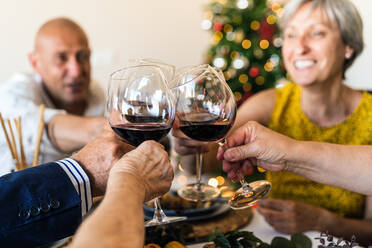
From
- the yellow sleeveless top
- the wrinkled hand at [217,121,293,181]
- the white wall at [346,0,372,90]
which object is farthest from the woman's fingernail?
the white wall at [346,0,372,90]

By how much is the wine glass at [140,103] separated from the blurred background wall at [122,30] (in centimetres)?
261

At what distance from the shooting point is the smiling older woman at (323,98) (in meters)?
1.56

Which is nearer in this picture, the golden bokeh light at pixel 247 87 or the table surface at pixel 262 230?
the table surface at pixel 262 230

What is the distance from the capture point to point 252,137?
42.1 inches

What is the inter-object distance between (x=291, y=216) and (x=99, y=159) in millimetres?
641

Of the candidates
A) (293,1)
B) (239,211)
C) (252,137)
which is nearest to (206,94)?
(252,137)

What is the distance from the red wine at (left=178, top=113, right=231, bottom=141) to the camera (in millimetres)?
915

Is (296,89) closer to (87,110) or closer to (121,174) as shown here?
(87,110)

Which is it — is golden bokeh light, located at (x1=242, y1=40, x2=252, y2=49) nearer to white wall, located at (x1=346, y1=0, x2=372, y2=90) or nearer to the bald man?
white wall, located at (x1=346, y1=0, x2=372, y2=90)

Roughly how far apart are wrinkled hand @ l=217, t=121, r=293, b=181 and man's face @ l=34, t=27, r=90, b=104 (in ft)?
4.25

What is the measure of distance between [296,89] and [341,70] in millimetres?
231

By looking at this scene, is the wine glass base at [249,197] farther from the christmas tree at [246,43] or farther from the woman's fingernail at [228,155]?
the christmas tree at [246,43]

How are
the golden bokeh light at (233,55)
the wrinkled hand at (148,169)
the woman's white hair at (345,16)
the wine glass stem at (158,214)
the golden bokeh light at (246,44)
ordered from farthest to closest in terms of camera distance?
the golden bokeh light at (233,55), the golden bokeh light at (246,44), the woman's white hair at (345,16), the wine glass stem at (158,214), the wrinkled hand at (148,169)

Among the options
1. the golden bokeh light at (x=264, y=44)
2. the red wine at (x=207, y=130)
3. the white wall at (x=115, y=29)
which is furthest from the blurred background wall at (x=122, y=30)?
the red wine at (x=207, y=130)
